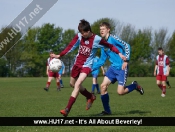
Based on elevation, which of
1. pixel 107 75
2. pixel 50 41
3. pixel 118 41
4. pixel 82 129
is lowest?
pixel 82 129

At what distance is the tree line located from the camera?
7194 centimetres

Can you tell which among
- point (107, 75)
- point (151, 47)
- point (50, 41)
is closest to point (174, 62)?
point (151, 47)

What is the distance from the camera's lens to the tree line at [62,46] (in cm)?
7194

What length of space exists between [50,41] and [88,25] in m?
72.2

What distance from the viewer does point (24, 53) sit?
7481 centimetres

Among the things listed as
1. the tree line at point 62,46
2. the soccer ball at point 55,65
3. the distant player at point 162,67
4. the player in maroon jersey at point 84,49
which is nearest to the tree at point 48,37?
the tree line at point 62,46

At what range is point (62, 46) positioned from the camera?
3214 inches

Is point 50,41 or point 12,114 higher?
point 50,41

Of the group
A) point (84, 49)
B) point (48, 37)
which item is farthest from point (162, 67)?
point (48, 37)

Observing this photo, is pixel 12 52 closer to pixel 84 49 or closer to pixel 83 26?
pixel 84 49

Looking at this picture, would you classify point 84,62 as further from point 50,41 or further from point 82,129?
point 50,41

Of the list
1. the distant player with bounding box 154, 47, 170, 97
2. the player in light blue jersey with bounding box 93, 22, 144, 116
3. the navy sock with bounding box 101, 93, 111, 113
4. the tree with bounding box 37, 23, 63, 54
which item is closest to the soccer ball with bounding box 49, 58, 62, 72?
the player in light blue jersey with bounding box 93, 22, 144, 116

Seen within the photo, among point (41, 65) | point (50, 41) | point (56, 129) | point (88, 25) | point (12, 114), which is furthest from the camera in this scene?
point (50, 41)

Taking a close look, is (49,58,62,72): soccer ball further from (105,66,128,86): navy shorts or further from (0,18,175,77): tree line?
(0,18,175,77): tree line
